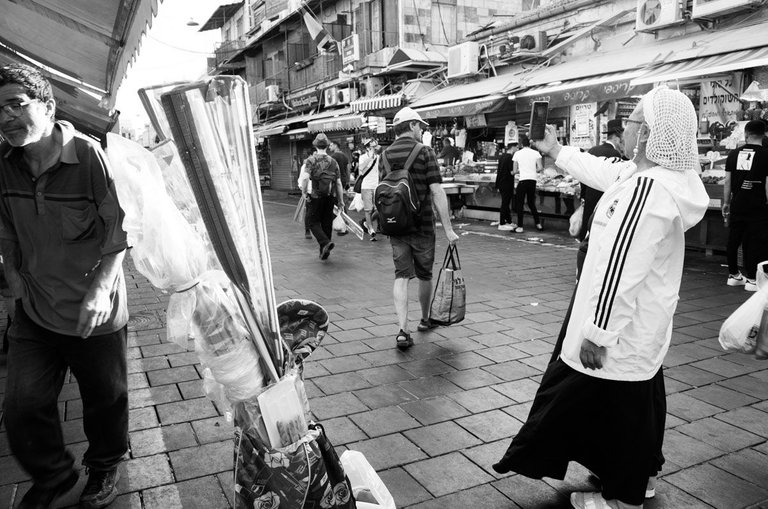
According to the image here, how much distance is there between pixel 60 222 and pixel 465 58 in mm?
16213

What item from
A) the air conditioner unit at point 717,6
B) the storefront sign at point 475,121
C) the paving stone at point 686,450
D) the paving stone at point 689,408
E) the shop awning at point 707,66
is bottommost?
the paving stone at point 689,408

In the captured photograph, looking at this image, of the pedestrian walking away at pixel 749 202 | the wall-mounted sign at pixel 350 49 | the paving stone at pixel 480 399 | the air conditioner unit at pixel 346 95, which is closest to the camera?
the paving stone at pixel 480 399

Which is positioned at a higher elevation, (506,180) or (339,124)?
(339,124)

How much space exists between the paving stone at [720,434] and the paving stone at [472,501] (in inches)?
52.1

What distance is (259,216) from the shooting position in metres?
1.93

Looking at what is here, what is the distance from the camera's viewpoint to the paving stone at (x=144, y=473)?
2.86 metres

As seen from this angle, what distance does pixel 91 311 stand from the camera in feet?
7.85

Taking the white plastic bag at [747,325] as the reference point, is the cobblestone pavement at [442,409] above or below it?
below

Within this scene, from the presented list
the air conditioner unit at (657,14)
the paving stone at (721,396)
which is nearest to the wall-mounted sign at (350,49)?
the air conditioner unit at (657,14)

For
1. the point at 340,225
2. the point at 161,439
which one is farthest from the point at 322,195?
the point at 161,439

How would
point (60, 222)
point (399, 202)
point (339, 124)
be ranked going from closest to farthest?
point (60, 222), point (399, 202), point (339, 124)

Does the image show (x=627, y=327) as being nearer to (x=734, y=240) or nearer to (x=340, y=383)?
(x=340, y=383)

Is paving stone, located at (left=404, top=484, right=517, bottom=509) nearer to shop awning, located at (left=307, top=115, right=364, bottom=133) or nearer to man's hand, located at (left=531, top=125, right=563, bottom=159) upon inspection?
man's hand, located at (left=531, top=125, right=563, bottom=159)

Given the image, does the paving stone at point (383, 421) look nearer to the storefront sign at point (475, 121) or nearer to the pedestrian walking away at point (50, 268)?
the pedestrian walking away at point (50, 268)
